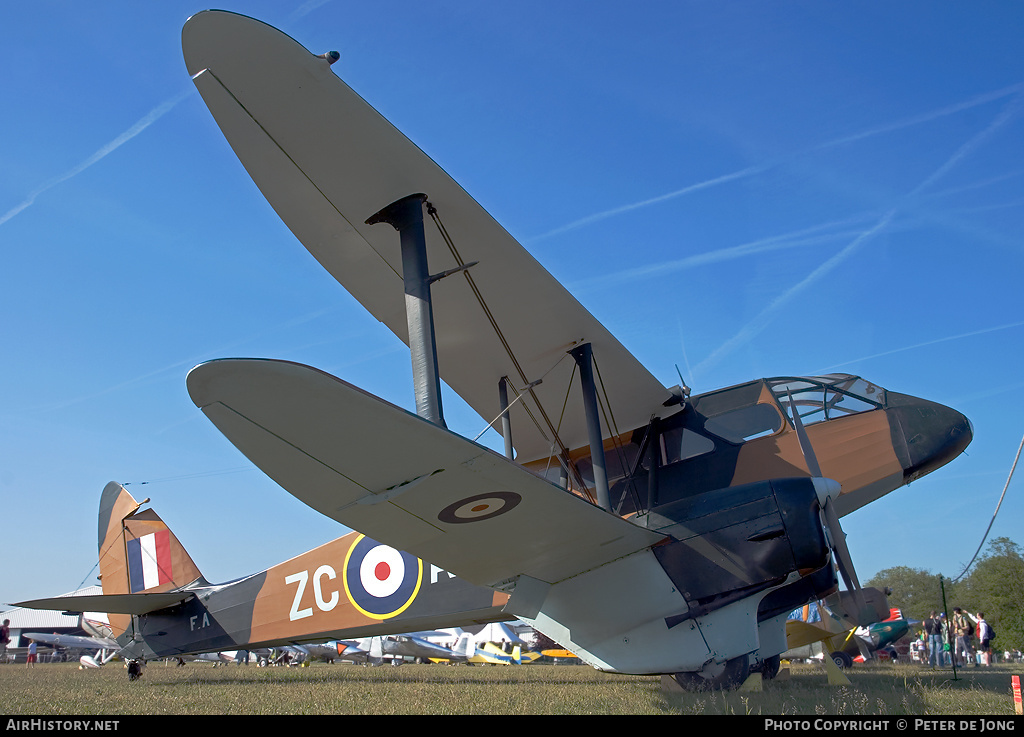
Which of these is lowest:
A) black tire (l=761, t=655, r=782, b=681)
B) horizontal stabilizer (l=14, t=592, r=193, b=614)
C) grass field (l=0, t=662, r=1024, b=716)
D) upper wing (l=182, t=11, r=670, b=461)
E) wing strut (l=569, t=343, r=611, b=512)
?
black tire (l=761, t=655, r=782, b=681)

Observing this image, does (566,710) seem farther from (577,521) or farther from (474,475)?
Result: (474,475)

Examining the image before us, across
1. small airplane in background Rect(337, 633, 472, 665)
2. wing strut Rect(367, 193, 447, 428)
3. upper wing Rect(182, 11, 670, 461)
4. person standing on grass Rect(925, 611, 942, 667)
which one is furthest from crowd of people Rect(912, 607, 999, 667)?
small airplane in background Rect(337, 633, 472, 665)

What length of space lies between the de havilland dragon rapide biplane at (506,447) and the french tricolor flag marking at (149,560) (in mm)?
2164

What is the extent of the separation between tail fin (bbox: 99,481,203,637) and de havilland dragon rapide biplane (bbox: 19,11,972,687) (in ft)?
6.73

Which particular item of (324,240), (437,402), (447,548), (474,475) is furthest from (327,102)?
(447,548)

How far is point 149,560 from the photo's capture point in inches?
461

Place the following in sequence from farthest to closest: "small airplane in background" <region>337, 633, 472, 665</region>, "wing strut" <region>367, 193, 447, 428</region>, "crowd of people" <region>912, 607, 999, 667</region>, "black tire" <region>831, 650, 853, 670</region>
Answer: "small airplane in background" <region>337, 633, 472, 665</region>, "crowd of people" <region>912, 607, 999, 667</region>, "black tire" <region>831, 650, 853, 670</region>, "wing strut" <region>367, 193, 447, 428</region>

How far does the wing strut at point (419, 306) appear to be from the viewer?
4.78m

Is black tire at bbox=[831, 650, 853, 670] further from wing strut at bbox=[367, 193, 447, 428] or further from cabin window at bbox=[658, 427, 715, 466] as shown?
wing strut at bbox=[367, 193, 447, 428]

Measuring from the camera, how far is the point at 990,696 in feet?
20.6

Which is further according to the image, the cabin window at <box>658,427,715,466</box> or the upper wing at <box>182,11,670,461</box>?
the cabin window at <box>658,427,715,466</box>

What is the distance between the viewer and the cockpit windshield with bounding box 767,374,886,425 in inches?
287
